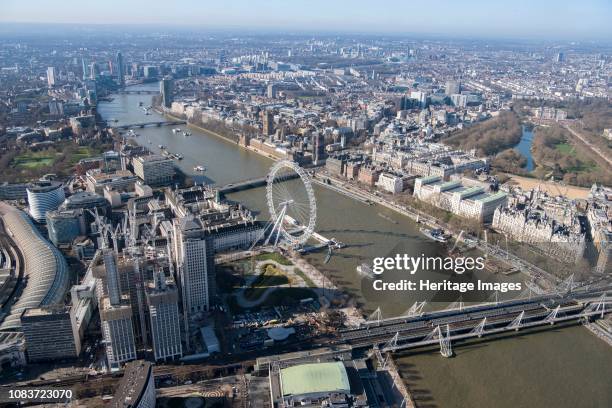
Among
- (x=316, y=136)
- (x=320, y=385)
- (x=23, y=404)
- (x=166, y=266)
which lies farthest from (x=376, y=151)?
(x=23, y=404)

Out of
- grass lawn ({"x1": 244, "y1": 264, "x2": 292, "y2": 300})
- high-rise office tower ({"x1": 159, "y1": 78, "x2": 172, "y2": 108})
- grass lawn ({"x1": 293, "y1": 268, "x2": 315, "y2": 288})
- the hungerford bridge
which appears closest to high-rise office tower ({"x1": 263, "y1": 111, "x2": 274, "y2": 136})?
high-rise office tower ({"x1": 159, "y1": 78, "x2": 172, "y2": 108})

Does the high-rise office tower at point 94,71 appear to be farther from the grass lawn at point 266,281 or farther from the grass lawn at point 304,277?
the grass lawn at point 304,277

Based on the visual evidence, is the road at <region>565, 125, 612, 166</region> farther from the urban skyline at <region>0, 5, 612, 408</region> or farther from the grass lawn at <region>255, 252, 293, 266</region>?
the grass lawn at <region>255, 252, 293, 266</region>

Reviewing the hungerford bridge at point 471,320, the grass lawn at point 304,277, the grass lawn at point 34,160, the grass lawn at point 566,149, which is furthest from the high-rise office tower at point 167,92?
the hungerford bridge at point 471,320

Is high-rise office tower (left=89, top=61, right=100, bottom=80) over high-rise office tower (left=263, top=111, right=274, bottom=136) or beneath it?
over

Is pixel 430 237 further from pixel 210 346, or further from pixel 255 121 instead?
pixel 255 121

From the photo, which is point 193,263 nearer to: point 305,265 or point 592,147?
point 305,265
